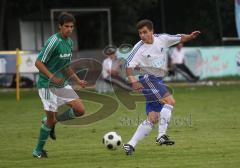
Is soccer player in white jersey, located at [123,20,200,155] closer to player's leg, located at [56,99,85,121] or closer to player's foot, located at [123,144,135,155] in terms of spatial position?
player's foot, located at [123,144,135,155]

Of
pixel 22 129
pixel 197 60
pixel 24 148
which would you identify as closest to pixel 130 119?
pixel 22 129

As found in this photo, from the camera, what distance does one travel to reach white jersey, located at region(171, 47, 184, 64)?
104ft

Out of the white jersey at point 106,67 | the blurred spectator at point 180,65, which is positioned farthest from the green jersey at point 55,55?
the blurred spectator at point 180,65

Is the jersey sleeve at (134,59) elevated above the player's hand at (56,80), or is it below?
above

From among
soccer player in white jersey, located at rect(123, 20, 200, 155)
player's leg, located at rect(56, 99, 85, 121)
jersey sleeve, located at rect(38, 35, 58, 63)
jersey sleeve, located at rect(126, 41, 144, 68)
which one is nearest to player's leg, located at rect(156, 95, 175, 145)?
soccer player in white jersey, located at rect(123, 20, 200, 155)

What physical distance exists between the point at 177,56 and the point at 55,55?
69.0ft

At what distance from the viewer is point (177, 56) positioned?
31875 mm

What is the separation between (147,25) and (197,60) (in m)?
22.7

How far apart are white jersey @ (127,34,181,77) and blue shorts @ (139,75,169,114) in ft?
0.35

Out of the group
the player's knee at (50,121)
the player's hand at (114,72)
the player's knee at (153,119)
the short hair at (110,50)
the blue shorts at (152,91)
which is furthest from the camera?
the player's hand at (114,72)

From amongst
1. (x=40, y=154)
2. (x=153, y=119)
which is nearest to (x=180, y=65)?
(x=153, y=119)

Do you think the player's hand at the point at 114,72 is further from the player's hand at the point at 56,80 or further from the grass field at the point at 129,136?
the player's hand at the point at 56,80

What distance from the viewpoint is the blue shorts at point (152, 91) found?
469 inches

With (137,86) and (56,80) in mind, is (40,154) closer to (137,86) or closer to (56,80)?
(56,80)
